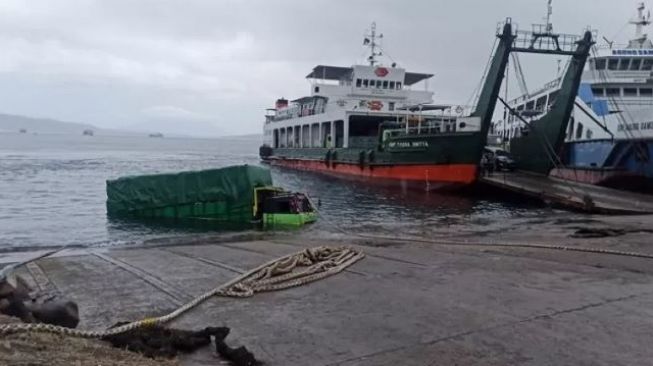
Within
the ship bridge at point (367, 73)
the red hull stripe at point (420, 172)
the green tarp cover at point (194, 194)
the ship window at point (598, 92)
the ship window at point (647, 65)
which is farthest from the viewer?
the ship bridge at point (367, 73)

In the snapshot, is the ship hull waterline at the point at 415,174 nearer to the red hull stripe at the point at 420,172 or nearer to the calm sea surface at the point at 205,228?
the red hull stripe at the point at 420,172

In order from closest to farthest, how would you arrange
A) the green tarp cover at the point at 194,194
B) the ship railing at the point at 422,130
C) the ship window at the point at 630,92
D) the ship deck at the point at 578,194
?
the green tarp cover at the point at 194,194, the ship deck at the point at 578,194, the ship railing at the point at 422,130, the ship window at the point at 630,92

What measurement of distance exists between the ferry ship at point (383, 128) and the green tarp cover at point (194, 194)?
1235cm

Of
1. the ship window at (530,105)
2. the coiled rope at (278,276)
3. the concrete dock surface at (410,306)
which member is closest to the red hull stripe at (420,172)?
the ship window at (530,105)

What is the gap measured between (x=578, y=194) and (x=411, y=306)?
16798mm

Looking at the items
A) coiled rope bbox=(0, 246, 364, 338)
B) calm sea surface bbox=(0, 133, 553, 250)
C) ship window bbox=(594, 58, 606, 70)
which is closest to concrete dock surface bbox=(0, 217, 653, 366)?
coiled rope bbox=(0, 246, 364, 338)

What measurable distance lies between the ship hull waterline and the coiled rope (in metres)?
19.0

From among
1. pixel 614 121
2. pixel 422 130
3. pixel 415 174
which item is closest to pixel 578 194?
pixel 614 121

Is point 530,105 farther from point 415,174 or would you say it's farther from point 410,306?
point 410,306

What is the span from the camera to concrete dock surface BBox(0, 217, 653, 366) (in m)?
4.24

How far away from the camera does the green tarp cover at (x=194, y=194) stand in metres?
16.8

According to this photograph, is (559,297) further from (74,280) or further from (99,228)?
(99,228)

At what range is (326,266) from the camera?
748 cm

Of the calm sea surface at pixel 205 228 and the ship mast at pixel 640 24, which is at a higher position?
the ship mast at pixel 640 24
